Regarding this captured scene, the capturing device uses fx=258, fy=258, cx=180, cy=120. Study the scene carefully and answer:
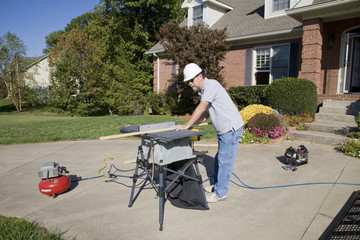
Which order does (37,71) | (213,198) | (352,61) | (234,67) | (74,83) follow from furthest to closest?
(37,71)
(74,83)
(234,67)
(352,61)
(213,198)

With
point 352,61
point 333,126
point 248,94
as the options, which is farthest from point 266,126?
point 352,61

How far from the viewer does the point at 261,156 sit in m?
5.71

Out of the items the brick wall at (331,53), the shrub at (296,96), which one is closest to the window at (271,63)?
the brick wall at (331,53)

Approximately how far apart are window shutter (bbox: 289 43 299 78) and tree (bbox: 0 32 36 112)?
24.5m

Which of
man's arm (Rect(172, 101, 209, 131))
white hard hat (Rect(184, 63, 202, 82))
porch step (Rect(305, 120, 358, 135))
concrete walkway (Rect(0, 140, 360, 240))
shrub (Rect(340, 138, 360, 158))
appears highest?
white hard hat (Rect(184, 63, 202, 82))

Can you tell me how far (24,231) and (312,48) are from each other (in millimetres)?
10096

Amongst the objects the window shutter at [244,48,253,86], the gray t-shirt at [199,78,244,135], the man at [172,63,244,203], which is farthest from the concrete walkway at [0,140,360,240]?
the window shutter at [244,48,253,86]

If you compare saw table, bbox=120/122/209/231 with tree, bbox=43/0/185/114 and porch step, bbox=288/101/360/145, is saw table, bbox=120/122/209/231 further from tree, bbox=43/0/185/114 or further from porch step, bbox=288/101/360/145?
tree, bbox=43/0/185/114

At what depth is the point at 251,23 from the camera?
1352 centimetres

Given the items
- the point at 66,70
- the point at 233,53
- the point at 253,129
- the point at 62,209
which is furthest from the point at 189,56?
the point at 66,70

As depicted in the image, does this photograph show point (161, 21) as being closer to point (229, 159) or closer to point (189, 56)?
point (189, 56)

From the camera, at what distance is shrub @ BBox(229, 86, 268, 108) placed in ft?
37.6

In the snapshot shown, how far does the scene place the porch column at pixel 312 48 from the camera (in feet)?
30.7

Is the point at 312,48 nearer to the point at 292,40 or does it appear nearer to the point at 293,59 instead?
the point at 293,59
